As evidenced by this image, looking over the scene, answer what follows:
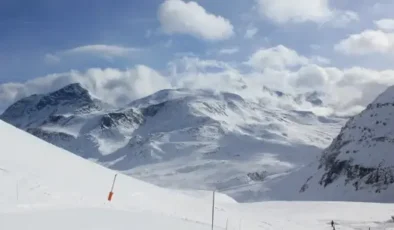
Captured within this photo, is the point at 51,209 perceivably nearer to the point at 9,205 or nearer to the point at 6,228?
the point at 9,205

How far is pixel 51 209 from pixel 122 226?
11.6 feet

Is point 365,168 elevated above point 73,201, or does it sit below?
above

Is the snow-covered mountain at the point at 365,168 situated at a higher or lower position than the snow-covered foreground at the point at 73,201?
higher

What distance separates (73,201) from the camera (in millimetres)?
21188

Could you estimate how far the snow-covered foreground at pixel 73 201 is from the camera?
17.1m

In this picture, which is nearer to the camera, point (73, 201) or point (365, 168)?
point (73, 201)

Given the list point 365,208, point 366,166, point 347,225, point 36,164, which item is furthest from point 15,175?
point 366,166

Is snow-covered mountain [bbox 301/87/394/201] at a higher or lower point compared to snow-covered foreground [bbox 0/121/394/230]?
higher

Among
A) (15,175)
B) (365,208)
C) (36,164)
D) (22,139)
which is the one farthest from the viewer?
(365,208)

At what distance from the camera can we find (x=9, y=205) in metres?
17.9

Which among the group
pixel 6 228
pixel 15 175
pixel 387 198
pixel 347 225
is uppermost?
pixel 387 198

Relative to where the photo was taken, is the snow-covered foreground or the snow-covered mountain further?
the snow-covered mountain

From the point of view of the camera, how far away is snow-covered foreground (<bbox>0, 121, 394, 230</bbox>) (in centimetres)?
1711

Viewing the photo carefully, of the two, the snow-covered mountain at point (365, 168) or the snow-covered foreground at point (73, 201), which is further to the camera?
the snow-covered mountain at point (365, 168)
